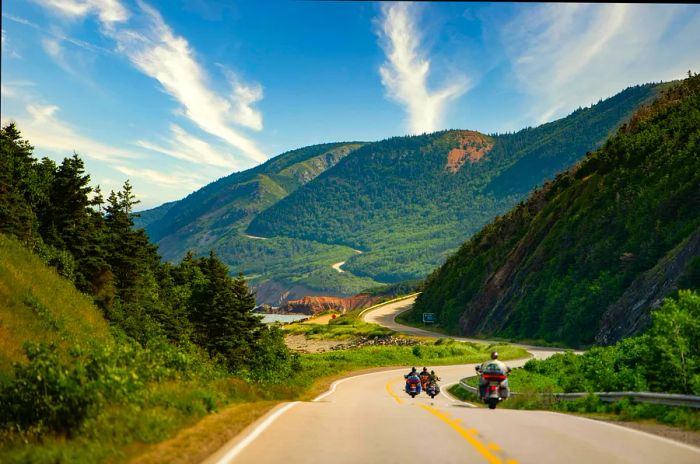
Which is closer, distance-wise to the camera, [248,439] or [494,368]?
[248,439]

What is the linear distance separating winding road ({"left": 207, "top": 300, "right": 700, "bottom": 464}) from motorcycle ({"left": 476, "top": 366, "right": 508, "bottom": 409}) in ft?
18.3

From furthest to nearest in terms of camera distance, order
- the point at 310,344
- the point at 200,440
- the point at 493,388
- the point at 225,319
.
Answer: the point at 310,344
the point at 225,319
the point at 493,388
the point at 200,440

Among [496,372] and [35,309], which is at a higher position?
[35,309]

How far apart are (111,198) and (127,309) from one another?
1353cm

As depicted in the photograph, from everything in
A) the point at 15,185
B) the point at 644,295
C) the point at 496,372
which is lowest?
the point at 496,372

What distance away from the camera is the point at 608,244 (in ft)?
211

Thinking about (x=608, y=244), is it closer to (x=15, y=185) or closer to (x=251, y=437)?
(x=15, y=185)

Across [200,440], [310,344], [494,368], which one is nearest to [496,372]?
[494,368]

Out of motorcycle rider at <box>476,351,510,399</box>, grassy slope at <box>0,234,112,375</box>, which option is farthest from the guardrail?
grassy slope at <box>0,234,112,375</box>

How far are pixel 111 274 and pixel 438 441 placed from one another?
42.6m

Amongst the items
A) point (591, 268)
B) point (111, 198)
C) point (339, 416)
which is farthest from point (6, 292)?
point (591, 268)

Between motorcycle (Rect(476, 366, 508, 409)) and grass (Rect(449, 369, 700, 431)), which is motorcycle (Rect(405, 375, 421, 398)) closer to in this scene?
grass (Rect(449, 369, 700, 431))

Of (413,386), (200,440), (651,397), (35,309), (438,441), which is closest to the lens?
(200,440)

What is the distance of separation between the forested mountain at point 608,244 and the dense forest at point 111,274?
3037 cm
